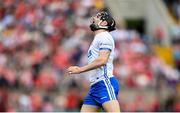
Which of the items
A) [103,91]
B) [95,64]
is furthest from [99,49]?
[103,91]

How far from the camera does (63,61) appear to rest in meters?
20.9

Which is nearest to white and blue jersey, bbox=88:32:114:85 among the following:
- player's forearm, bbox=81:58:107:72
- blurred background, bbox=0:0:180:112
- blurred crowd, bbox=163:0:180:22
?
player's forearm, bbox=81:58:107:72

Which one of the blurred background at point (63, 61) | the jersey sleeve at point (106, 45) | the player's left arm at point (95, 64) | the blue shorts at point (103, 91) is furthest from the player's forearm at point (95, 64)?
the blurred background at point (63, 61)

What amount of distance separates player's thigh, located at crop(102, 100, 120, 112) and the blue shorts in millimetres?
51

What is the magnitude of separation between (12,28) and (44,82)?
2574 millimetres

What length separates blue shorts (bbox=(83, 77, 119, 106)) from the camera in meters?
11.8

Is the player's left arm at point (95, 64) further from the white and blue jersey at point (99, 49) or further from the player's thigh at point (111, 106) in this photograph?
the player's thigh at point (111, 106)

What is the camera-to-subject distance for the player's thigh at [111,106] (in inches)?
460

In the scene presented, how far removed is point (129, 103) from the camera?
68.7ft

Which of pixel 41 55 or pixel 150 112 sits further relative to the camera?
pixel 41 55

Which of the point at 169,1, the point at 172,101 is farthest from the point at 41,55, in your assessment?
the point at 169,1

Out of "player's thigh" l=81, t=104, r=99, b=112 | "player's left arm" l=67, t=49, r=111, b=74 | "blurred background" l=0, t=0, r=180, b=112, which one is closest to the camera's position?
"player's left arm" l=67, t=49, r=111, b=74

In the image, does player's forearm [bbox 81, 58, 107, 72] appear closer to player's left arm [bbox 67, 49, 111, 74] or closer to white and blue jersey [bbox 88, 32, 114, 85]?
player's left arm [bbox 67, 49, 111, 74]

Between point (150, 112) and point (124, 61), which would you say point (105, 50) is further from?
point (124, 61)
